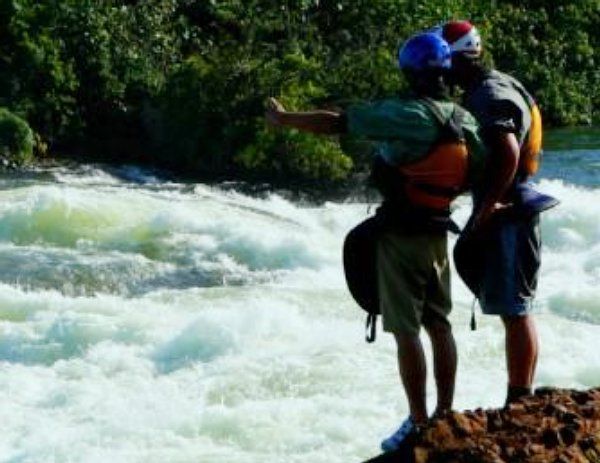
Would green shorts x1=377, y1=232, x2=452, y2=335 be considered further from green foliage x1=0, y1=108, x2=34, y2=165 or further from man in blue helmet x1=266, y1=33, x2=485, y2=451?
green foliage x1=0, y1=108, x2=34, y2=165

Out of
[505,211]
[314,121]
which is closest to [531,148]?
[505,211]

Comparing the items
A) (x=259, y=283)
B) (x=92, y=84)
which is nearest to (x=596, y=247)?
(x=259, y=283)

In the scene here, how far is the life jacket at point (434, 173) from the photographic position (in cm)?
451

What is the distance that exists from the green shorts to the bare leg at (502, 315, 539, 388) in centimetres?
33

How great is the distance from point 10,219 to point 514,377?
27.8 ft

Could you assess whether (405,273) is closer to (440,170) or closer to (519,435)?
(440,170)

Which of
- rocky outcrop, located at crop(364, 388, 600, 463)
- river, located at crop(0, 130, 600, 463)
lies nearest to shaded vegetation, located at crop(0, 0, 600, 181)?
river, located at crop(0, 130, 600, 463)

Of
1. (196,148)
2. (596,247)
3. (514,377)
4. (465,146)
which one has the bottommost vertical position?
(196,148)

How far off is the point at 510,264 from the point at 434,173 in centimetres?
44

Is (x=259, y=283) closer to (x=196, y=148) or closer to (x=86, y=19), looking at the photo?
(x=196, y=148)

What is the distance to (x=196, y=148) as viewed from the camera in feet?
59.8

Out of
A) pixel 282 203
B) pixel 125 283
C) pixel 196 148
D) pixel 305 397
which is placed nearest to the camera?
pixel 305 397

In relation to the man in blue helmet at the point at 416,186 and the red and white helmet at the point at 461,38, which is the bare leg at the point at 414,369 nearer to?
the man in blue helmet at the point at 416,186

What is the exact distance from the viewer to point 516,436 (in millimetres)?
4293
